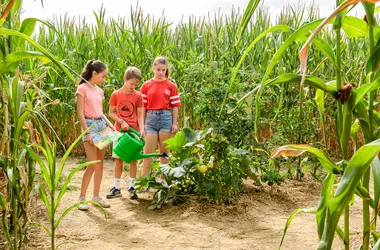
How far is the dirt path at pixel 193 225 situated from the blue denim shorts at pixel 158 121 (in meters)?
0.72

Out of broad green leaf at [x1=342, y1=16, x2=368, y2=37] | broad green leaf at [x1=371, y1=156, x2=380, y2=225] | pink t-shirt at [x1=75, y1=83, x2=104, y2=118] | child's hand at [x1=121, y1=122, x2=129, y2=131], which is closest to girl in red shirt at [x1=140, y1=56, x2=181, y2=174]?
child's hand at [x1=121, y1=122, x2=129, y2=131]

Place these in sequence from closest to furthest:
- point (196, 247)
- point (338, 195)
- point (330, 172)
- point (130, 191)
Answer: point (338, 195)
point (330, 172)
point (196, 247)
point (130, 191)

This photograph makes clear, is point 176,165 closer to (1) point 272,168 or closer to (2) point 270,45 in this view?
(1) point 272,168

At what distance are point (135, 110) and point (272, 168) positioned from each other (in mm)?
1578

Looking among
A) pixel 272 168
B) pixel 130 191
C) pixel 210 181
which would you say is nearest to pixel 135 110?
pixel 130 191

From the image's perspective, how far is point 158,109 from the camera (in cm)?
508

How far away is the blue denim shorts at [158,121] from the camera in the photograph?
510cm

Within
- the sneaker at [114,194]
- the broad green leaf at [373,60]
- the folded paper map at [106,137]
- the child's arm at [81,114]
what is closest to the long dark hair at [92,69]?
the child's arm at [81,114]

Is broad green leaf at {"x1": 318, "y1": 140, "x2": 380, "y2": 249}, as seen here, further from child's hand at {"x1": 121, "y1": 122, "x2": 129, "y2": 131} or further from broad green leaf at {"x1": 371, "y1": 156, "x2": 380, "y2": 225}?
child's hand at {"x1": 121, "y1": 122, "x2": 129, "y2": 131}

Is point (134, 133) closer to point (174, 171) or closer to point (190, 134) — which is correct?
point (190, 134)

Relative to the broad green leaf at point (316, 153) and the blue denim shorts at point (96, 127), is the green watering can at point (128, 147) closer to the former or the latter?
the blue denim shorts at point (96, 127)

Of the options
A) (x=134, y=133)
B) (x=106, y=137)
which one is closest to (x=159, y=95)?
(x=134, y=133)

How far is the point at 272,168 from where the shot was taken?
511 cm

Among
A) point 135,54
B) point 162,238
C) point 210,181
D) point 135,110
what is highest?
point 135,54
